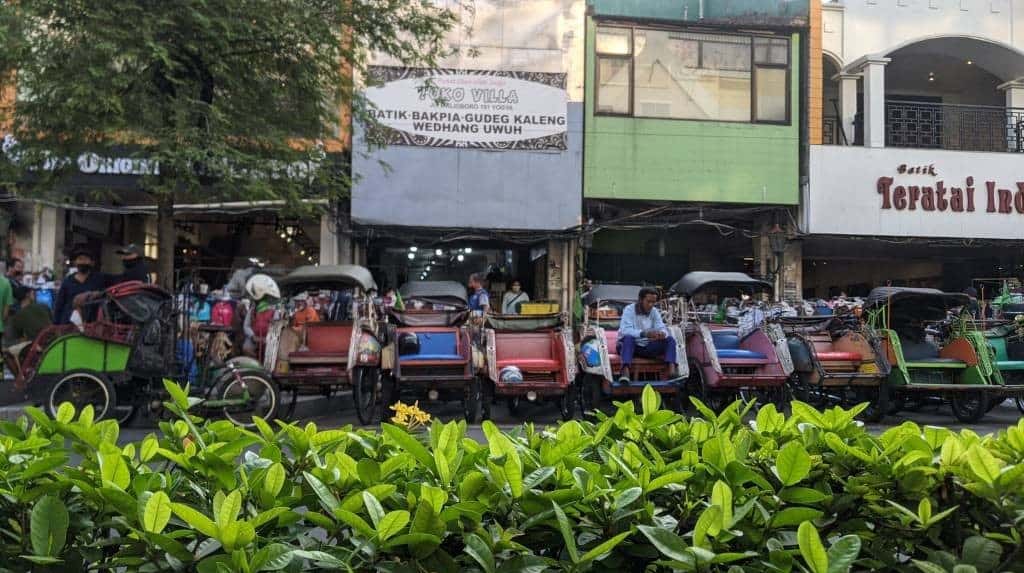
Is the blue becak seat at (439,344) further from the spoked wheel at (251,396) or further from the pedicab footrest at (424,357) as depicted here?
the spoked wheel at (251,396)

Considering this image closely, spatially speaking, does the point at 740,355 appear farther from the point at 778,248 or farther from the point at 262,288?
the point at 778,248

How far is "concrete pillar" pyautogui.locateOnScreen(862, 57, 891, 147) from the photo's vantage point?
18.9m

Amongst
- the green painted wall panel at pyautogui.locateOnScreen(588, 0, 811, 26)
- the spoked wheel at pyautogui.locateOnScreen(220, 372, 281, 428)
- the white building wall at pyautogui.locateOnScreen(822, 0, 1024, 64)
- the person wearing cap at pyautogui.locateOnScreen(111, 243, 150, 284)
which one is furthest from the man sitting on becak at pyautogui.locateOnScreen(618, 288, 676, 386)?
the white building wall at pyautogui.locateOnScreen(822, 0, 1024, 64)

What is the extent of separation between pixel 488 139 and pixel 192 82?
794cm

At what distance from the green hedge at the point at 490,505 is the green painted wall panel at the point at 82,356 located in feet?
24.8

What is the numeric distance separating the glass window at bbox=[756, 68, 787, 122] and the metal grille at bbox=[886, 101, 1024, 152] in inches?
127

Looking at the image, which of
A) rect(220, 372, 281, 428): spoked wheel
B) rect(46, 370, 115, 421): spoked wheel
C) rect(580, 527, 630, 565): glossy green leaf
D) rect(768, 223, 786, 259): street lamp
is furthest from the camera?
rect(768, 223, 786, 259): street lamp

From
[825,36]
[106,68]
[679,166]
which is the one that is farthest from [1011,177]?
[106,68]

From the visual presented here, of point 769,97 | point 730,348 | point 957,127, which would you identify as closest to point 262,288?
point 730,348

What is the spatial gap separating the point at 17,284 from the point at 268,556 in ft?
46.3

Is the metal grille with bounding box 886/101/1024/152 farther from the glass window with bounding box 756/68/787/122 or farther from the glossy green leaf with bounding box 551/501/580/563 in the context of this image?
the glossy green leaf with bounding box 551/501/580/563

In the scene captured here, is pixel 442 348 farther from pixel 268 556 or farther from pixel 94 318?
pixel 268 556

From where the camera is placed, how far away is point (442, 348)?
10492 mm

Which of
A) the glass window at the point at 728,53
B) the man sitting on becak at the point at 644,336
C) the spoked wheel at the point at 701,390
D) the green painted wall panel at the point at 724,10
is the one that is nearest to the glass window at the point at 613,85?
the green painted wall panel at the point at 724,10
